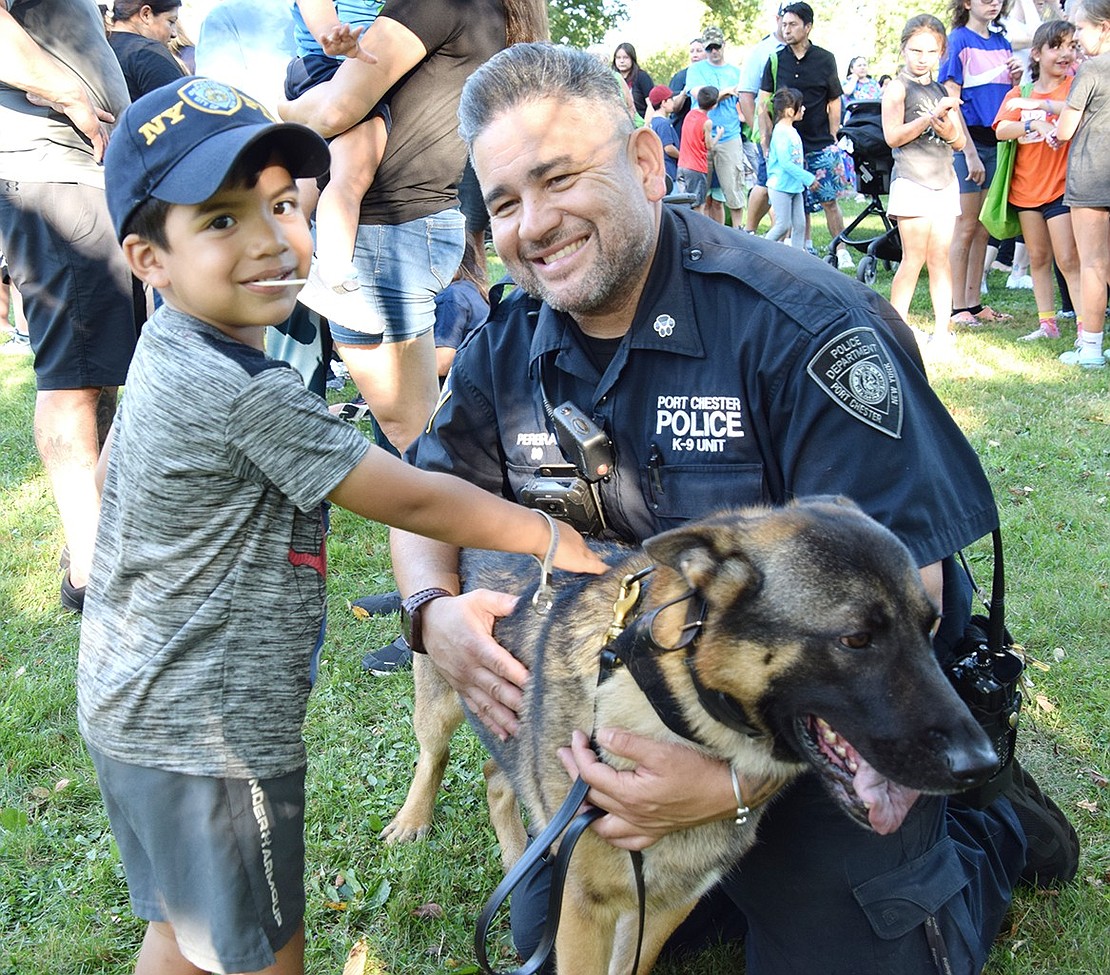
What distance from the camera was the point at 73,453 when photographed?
4531 millimetres

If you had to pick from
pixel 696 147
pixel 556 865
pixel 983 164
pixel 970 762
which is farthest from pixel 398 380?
pixel 696 147

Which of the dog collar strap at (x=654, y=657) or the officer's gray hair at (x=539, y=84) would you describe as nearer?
the dog collar strap at (x=654, y=657)

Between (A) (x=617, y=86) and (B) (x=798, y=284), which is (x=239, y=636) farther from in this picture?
(A) (x=617, y=86)

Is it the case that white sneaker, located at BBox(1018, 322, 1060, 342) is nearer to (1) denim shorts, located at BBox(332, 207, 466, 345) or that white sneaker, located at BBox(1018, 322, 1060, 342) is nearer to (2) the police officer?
(1) denim shorts, located at BBox(332, 207, 466, 345)

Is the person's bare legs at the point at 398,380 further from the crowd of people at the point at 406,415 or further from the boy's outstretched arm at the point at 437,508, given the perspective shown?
the boy's outstretched arm at the point at 437,508

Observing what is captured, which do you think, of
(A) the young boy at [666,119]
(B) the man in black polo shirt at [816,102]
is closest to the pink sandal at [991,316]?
(B) the man in black polo shirt at [816,102]

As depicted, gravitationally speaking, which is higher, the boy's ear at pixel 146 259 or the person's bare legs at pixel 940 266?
the boy's ear at pixel 146 259

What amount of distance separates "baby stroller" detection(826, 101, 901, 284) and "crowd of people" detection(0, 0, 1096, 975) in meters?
6.93

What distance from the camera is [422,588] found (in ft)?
9.83

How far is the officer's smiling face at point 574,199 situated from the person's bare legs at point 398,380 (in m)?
1.91

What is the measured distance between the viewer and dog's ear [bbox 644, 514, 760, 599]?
6.66ft

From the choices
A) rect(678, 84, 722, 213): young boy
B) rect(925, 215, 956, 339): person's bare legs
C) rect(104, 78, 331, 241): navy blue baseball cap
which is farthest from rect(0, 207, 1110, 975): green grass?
rect(678, 84, 722, 213): young boy

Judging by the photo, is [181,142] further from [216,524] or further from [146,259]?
[216,524]

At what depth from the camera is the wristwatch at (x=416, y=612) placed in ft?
9.60
